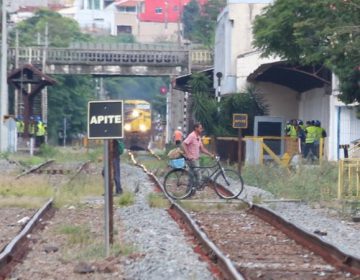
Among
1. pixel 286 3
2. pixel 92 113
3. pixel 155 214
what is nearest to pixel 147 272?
pixel 92 113

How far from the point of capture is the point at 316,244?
15734 millimetres

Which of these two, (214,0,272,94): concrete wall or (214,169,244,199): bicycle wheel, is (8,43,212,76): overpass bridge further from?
(214,169,244,199): bicycle wheel

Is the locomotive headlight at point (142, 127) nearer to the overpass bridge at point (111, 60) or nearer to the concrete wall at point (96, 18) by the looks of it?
the overpass bridge at point (111, 60)

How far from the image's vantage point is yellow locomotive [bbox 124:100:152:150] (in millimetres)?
72000

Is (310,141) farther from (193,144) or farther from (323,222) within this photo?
(323,222)

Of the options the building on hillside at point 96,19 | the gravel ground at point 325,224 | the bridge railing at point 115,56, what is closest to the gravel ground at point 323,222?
the gravel ground at point 325,224

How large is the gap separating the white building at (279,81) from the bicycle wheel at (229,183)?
47.0 feet

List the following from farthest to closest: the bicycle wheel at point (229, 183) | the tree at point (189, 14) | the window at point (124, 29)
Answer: the window at point (124, 29), the tree at point (189, 14), the bicycle wheel at point (229, 183)

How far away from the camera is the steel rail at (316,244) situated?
13580 mm

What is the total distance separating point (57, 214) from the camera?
22.2 meters

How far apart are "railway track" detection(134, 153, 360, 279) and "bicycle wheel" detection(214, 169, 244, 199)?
6.57ft

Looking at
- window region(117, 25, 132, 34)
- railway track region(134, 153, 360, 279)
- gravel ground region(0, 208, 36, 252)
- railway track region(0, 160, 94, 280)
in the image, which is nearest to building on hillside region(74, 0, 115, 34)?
window region(117, 25, 132, 34)

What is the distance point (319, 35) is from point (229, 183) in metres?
5.25

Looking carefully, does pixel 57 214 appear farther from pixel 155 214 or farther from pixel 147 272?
pixel 147 272
